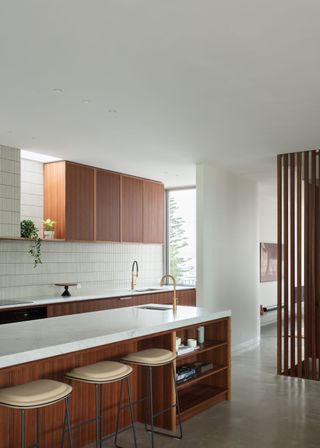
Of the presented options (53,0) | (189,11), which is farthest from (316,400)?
(53,0)

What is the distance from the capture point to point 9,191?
5.36 meters

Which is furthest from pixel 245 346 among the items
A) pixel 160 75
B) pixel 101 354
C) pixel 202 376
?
pixel 160 75

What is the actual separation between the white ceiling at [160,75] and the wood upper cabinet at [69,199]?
0.63 metres

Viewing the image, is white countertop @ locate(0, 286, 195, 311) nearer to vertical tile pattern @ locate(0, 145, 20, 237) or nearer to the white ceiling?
vertical tile pattern @ locate(0, 145, 20, 237)

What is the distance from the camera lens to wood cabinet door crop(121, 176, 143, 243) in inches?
285

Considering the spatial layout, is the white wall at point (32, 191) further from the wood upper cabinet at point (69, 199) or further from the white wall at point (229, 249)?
the white wall at point (229, 249)

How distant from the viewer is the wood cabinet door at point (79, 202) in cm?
620

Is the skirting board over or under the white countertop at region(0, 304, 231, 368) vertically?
under

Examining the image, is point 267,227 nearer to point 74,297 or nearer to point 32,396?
point 74,297

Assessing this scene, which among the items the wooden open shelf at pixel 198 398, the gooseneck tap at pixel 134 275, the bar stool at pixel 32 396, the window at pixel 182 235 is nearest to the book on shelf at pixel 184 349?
the wooden open shelf at pixel 198 398

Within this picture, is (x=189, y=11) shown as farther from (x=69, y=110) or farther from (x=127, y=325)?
(x=127, y=325)

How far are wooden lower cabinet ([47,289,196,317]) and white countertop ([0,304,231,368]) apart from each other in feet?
4.46

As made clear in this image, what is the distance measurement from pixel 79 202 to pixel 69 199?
20 centimetres

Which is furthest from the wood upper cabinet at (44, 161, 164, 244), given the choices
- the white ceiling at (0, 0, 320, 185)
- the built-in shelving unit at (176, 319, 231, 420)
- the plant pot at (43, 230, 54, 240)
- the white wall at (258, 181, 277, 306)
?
the white wall at (258, 181, 277, 306)
